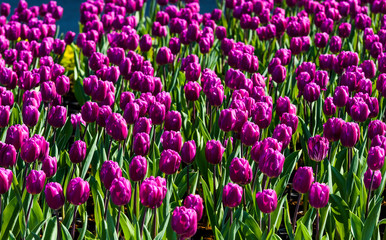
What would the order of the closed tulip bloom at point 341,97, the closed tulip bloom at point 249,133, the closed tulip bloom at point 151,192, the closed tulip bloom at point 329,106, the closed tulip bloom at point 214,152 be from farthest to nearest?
the closed tulip bloom at point 329,106, the closed tulip bloom at point 341,97, the closed tulip bloom at point 249,133, the closed tulip bloom at point 214,152, the closed tulip bloom at point 151,192

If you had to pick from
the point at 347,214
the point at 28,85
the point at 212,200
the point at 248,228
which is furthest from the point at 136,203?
the point at 28,85

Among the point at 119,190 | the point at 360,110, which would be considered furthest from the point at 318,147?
the point at 119,190

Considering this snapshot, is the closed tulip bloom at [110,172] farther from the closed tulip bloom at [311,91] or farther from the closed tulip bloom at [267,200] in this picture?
the closed tulip bloom at [311,91]

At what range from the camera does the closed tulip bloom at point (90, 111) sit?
12.0 ft

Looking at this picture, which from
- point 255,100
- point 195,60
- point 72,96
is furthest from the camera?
→ point 72,96

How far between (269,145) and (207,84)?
3.72 ft

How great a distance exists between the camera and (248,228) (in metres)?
2.94

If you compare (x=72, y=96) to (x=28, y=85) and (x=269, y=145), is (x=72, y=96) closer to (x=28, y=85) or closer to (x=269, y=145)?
(x=28, y=85)

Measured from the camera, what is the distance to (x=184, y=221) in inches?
100

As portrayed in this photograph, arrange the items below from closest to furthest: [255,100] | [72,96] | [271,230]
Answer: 1. [271,230]
2. [255,100]
3. [72,96]

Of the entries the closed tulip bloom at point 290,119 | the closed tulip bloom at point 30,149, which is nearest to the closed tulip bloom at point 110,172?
the closed tulip bloom at point 30,149

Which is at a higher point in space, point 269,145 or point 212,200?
point 269,145

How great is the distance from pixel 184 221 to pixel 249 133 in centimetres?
90

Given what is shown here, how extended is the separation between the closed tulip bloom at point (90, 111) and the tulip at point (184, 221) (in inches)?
50.0
